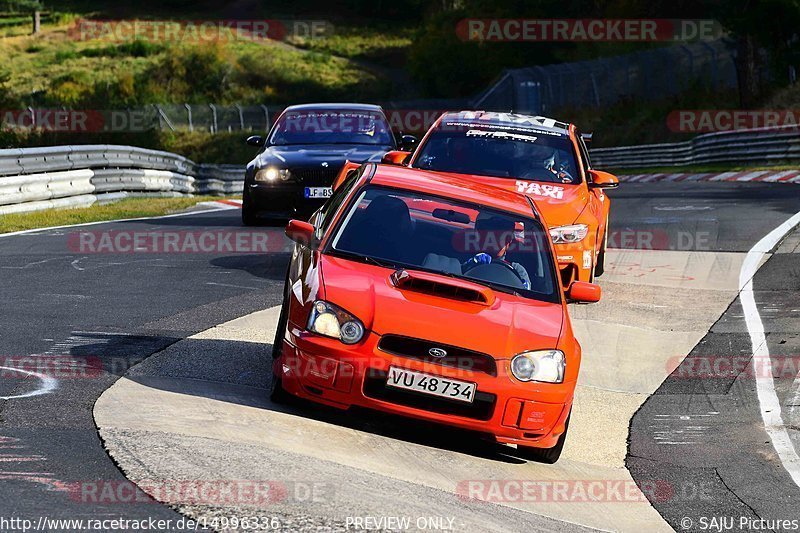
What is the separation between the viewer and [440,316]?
7.27 meters

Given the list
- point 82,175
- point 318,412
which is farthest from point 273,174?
point 318,412

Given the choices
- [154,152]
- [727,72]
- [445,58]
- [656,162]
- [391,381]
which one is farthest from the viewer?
[445,58]

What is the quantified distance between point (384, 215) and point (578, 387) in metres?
2.32

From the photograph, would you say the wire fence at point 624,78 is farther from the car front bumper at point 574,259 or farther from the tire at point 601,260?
the car front bumper at point 574,259

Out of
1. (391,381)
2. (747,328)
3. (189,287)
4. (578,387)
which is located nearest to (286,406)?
(391,381)

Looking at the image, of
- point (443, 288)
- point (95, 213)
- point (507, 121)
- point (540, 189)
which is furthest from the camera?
point (95, 213)

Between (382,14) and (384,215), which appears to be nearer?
(384,215)

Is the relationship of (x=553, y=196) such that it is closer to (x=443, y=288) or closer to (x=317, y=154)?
(x=443, y=288)

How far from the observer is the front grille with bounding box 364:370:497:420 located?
7.08 m

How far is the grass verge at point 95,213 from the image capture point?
17125 millimetres

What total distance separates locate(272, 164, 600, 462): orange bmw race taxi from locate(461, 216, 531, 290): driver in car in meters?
0.01

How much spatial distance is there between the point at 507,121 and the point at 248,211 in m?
5.20

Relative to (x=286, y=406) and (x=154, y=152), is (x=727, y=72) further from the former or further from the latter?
(x=286, y=406)

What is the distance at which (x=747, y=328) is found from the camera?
11.6 m
